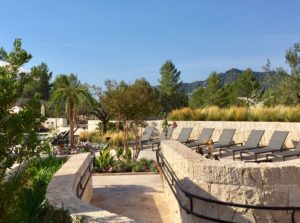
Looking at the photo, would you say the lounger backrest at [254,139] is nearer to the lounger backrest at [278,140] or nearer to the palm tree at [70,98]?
the lounger backrest at [278,140]

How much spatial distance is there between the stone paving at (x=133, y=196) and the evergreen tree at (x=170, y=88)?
4388cm

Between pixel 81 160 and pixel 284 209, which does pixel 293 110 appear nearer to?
pixel 81 160

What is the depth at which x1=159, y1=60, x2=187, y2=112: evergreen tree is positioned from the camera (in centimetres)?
5494

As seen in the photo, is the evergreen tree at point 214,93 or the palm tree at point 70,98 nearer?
the palm tree at point 70,98

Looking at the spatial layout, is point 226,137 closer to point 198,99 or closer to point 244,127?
point 244,127

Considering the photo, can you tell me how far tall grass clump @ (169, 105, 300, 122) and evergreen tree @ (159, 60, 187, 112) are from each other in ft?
115

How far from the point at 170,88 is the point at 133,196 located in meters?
48.8

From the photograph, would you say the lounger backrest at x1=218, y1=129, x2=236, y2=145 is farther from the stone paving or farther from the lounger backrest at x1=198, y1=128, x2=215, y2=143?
the stone paving

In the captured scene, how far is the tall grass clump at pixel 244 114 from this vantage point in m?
13.9

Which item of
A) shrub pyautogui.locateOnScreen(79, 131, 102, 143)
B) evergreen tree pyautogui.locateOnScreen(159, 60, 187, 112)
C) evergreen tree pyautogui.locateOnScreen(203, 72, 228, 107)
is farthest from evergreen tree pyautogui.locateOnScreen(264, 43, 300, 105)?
evergreen tree pyautogui.locateOnScreen(159, 60, 187, 112)

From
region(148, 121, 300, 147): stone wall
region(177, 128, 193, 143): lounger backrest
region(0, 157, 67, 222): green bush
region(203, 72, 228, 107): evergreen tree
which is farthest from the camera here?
region(203, 72, 228, 107): evergreen tree

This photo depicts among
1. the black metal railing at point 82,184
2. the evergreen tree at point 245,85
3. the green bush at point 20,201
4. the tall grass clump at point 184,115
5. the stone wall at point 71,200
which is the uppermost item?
the evergreen tree at point 245,85

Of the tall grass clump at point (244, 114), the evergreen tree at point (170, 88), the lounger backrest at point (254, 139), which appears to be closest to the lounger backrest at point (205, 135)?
the tall grass clump at point (244, 114)

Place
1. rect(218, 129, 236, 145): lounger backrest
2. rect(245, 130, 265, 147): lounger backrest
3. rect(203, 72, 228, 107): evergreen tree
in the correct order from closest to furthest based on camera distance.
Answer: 1. rect(245, 130, 265, 147): lounger backrest
2. rect(218, 129, 236, 145): lounger backrest
3. rect(203, 72, 228, 107): evergreen tree
